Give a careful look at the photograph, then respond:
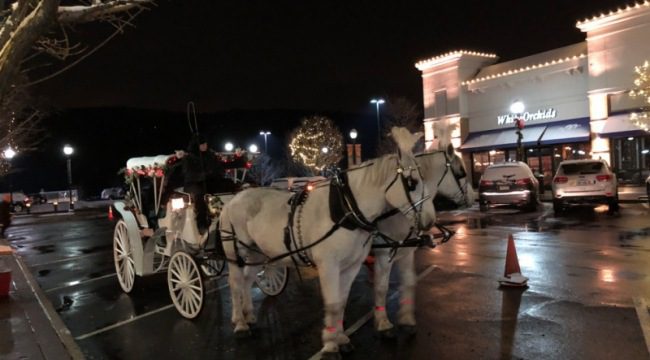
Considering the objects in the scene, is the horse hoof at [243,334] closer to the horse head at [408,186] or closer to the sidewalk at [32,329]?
the sidewalk at [32,329]

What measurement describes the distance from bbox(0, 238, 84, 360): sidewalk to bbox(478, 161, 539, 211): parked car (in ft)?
51.7

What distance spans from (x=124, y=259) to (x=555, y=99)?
28109 mm

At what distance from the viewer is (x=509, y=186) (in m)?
21.1

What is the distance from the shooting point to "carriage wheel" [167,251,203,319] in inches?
280

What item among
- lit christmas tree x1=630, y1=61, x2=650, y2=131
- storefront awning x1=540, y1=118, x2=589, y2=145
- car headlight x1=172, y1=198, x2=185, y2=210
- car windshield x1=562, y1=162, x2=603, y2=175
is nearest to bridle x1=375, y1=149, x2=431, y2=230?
car headlight x1=172, y1=198, x2=185, y2=210

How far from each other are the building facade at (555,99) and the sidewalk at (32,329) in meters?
22.7

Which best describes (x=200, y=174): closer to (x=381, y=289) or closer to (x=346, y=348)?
(x=381, y=289)

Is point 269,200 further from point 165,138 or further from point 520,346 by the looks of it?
point 165,138

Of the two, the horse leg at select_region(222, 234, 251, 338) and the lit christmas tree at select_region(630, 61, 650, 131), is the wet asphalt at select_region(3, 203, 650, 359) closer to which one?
the horse leg at select_region(222, 234, 251, 338)

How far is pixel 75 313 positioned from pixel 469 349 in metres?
5.70

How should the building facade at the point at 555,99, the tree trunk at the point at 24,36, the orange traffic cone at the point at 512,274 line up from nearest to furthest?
the tree trunk at the point at 24,36
the orange traffic cone at the point at 512,274
the building facade at the point at 555,99

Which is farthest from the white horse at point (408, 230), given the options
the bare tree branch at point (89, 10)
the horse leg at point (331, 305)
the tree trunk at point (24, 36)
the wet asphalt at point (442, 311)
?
the tree trunk at point (24, 36)

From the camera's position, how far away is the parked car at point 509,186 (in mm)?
20844

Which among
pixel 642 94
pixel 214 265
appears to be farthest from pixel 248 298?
pixel 642 94
